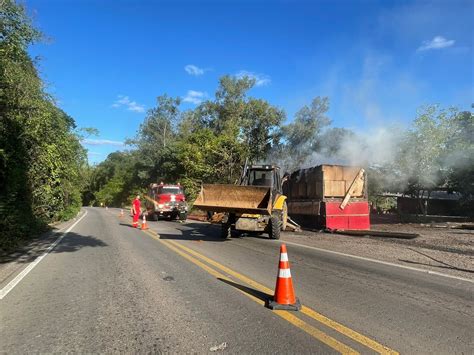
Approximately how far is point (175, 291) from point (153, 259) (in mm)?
3498

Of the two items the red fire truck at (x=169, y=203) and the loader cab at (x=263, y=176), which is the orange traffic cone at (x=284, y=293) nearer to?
the loader cab at (x=263, y=176)

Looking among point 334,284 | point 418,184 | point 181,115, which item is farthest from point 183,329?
point 181,115

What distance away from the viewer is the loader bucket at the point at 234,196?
1423 centimetres

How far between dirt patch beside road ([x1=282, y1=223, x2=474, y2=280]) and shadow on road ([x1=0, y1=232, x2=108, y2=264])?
22.4ft

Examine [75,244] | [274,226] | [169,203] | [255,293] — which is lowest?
[255,293]

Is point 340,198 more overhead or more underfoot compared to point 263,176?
more underfoot

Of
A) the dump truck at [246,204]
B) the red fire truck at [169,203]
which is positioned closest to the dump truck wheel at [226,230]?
the dump truck at [246,204]

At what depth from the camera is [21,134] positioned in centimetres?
1647

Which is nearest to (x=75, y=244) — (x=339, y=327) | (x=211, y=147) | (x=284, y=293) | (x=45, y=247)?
(x=45, y=247)

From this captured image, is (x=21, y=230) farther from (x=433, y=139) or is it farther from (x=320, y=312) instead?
(x=433, y=139)

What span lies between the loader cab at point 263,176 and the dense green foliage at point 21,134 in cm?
818

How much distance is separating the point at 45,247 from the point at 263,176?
7.81 meters

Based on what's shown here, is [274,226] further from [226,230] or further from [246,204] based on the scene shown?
[226,230]

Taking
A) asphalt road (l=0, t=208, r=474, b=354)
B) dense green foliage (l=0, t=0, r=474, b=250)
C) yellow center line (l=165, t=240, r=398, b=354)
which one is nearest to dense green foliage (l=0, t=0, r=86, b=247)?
dense green foliage (l=0, t=0, r=474, b=250)
